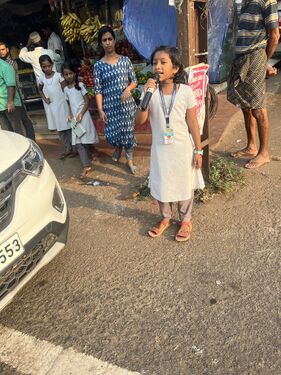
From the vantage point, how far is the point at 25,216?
7.13 feet

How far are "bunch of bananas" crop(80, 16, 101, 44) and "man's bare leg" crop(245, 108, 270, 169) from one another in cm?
478

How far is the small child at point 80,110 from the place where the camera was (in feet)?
14.6

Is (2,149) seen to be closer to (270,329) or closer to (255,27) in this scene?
(270,329)

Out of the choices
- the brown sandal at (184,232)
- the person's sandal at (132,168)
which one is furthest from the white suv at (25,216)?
the person's sandal at (132,168)

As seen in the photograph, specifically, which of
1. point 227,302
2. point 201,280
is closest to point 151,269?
point 201,280

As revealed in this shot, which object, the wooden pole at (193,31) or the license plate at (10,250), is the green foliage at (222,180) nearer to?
the wooden pole at (193,31)

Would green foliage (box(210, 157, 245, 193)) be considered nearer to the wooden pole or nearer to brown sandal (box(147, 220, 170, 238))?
the wooden pole

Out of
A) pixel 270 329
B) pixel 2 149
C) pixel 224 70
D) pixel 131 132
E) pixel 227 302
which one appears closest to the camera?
pixel 270 329

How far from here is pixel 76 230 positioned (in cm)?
340

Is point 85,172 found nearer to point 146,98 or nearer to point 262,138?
point 262,138

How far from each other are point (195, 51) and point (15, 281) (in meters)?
2.56

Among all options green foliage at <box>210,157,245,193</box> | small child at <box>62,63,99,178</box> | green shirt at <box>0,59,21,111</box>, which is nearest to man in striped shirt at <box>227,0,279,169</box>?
green foliage at <box>210,157,245,193</box>

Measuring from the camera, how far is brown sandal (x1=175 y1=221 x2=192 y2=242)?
2.97 meters

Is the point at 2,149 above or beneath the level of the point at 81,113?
above
